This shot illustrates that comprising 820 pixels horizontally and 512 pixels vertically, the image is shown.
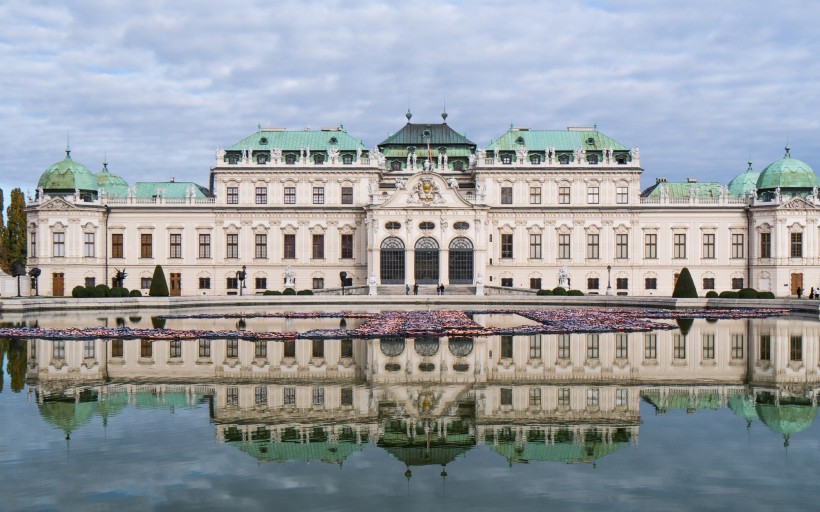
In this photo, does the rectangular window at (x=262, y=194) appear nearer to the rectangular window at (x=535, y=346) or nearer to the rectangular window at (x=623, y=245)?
the rectangular window at (x=623, y=245)

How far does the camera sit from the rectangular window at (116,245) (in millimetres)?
75375

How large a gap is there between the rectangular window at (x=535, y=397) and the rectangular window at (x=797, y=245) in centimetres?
6135

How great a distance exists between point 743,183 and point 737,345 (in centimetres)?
5865

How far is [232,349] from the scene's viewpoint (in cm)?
2855

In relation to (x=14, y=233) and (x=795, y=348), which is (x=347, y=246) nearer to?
(x=14, y=233)

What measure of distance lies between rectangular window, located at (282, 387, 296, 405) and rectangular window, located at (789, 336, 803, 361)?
54.1 feet

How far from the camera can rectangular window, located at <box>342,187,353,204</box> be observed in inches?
2975

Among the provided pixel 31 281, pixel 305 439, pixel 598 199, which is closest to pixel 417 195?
pixel 598 199

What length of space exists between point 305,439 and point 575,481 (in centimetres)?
517

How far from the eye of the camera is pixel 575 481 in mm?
12914

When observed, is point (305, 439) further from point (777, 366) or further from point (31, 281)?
point (31, 281)

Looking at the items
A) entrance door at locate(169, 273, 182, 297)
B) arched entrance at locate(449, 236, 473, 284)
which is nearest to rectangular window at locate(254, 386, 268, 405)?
arched entrance at locate(449, 236, 473, 284)

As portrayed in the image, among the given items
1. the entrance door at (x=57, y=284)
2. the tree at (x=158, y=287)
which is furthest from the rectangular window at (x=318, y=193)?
the entrance door at (x=57, y=284)

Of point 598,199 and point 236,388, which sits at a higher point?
point 598,199
